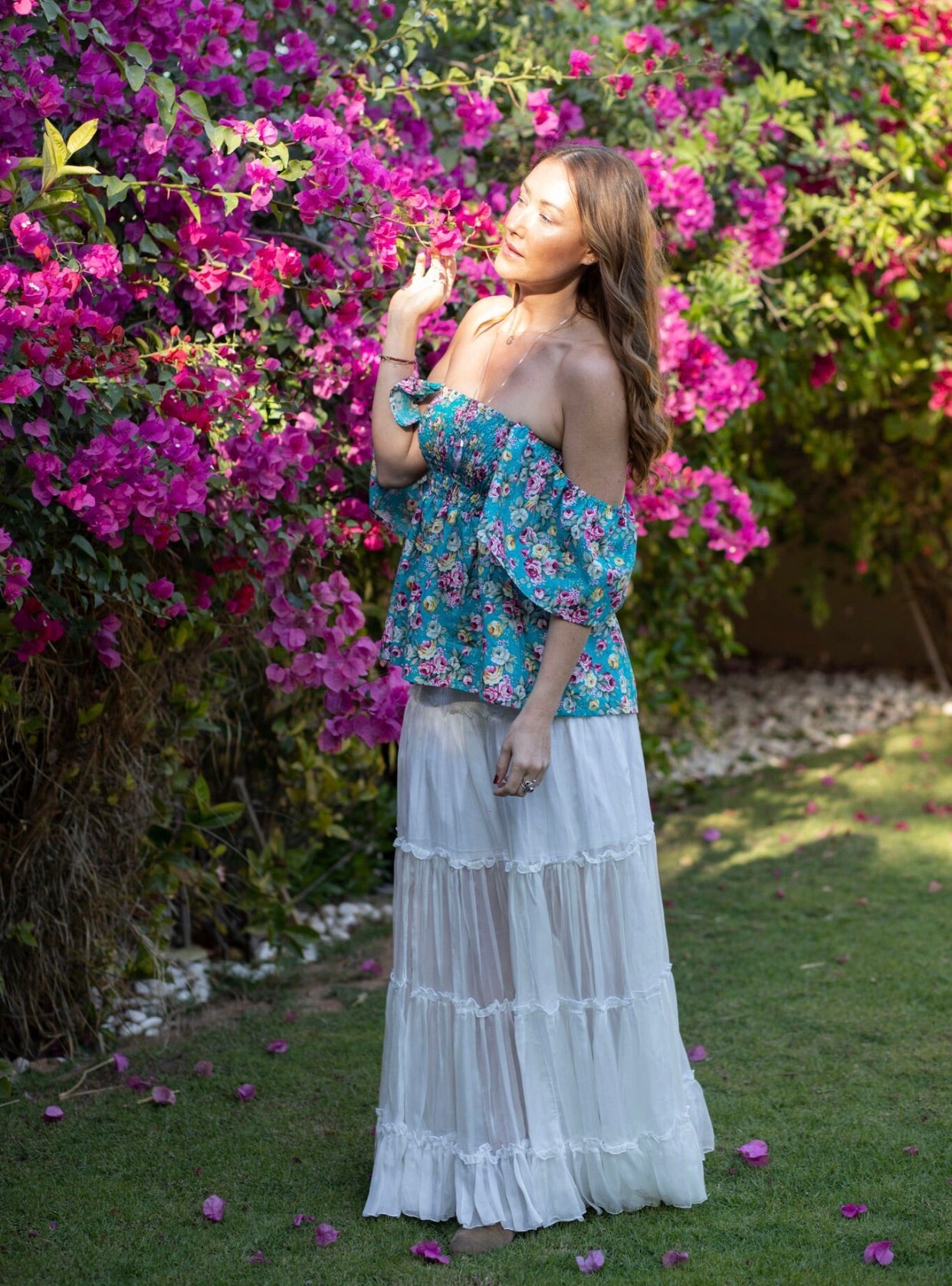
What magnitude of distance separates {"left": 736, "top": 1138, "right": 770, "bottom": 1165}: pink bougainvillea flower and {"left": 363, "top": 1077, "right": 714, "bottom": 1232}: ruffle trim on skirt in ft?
0.56

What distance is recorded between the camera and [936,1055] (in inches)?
121

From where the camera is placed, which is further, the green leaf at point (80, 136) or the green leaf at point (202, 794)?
the green leaf at point (202, 794)

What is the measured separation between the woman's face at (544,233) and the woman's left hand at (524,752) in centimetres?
71

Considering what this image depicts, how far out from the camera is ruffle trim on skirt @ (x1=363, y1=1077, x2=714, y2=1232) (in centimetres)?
236

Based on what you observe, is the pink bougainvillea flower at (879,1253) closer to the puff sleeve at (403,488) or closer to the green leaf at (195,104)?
the puff sleeve at (403,488)

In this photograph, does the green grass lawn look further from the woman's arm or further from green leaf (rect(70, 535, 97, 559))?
the woman's arm

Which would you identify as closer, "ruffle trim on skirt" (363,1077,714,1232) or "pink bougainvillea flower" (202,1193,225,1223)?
"ruffle trim on skirt" (363,1077,714,1232)

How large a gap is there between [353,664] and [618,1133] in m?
1.01

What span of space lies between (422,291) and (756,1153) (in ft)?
5.50

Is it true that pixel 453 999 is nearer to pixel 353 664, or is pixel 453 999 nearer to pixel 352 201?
pixel 353 664

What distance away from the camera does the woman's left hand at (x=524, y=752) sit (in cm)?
221

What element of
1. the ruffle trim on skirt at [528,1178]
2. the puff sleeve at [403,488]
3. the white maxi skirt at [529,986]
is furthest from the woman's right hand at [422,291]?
the ruffle trim on skirt at [528,1178]

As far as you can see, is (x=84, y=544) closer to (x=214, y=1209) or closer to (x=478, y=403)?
(x=478, y=403)

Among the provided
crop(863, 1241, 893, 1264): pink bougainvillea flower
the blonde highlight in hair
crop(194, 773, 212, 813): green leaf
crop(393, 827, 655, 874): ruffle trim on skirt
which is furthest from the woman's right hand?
crop(863, 1241, 893, 1264): pink bougainvillea flower
